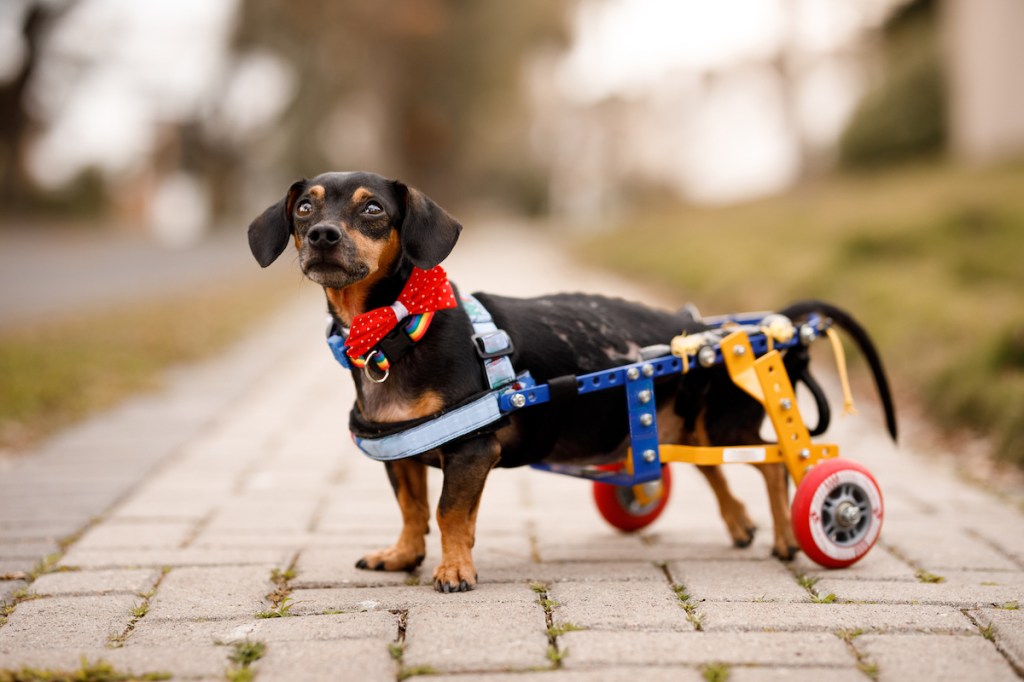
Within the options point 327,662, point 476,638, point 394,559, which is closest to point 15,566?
point 394,559

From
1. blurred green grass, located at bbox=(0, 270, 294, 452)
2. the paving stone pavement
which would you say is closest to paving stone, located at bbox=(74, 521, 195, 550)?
the paving stone pavement

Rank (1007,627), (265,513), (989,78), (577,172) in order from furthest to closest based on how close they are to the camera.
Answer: (577,172), (989,78), (265,513), (1007,627)

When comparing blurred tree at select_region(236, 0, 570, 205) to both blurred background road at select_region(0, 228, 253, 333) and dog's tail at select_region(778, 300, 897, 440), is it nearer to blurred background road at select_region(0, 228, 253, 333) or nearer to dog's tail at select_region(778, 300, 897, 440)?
blurred background road at select_region(0, 228, 253, 333)

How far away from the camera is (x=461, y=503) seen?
10.1ft

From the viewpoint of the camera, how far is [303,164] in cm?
4353

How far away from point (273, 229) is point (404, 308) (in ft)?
1.65

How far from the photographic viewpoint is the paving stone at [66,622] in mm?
2730

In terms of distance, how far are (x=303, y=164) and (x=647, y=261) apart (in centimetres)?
3131

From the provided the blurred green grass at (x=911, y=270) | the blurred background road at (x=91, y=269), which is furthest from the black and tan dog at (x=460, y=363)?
the blurred background road at (x=91, y=269)

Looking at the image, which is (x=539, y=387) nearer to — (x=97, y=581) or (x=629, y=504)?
(x=629, y=504)

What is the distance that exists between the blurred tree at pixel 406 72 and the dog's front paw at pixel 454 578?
22.4m

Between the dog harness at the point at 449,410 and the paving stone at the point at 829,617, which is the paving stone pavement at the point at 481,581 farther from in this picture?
the dog harness at the point at 449,410

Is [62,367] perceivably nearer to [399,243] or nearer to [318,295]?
[399,243]

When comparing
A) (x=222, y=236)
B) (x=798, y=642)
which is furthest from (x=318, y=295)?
(x=222, y=236)
